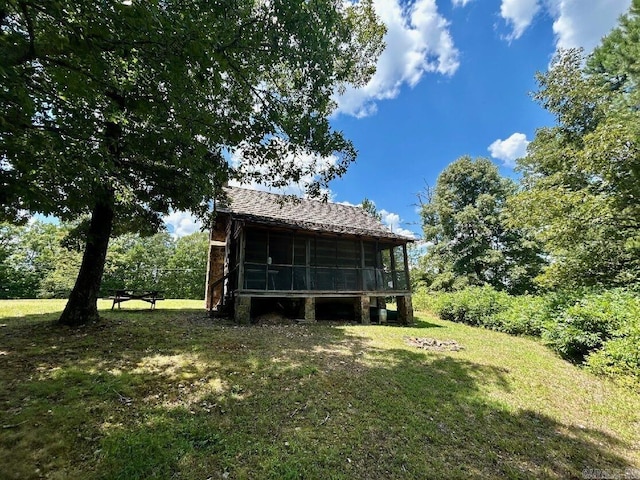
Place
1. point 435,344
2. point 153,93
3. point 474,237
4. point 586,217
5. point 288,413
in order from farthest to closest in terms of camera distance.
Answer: point 474,237 → point 586,217 → point 435,344 → point 153,93 → point 288,413

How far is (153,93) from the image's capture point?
4.49 m

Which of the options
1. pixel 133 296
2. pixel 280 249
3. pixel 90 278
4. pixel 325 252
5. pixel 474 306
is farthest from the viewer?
pixel 325 252

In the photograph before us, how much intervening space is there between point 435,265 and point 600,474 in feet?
71.4

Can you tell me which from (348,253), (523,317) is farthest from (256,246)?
(523,317)

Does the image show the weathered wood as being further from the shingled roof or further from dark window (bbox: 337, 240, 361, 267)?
dark window (bbox: 337, 240, 361, 267)

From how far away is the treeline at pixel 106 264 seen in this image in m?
22.6

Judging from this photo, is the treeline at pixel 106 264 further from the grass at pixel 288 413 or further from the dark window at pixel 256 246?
the grass at pixel 288 413

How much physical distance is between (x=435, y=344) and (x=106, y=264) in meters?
30.9

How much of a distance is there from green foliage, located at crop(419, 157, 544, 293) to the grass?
15.8 m

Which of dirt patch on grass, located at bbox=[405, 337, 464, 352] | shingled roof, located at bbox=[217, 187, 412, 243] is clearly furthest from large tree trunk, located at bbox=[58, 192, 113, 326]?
Answer: dirt patch on grass, located at bbox=[405, 337, 464, 352]

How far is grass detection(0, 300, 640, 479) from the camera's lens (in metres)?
3.02

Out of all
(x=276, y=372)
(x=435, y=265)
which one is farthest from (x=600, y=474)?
(x=435, y=265)

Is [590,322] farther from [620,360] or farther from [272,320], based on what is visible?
[272,320]

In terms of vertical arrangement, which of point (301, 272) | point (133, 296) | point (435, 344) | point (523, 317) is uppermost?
point (301, 272)
